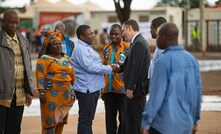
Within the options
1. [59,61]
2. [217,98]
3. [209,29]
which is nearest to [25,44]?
[59,61]

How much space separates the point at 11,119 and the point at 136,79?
1.68m

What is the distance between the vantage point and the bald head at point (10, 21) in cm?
715

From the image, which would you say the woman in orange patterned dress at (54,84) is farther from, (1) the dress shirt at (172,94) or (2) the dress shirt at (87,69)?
(1) the dress shirt at (172,94)

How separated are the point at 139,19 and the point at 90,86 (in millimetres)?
37584

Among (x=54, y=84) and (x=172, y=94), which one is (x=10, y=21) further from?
(x=172, y=94)

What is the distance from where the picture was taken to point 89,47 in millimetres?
8430

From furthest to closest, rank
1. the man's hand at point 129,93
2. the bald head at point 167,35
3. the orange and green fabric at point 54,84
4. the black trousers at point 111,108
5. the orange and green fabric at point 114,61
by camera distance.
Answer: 1. the black trousers at point 111,108
2. the orange and green fabric at point 114,61
3. the orange and green fabric at point 54,84
4. the man's hand at point 129,93
5. the bald head at point 167,35

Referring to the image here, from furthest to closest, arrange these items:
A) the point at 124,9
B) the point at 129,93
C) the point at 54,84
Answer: the point at 124,9 < the point at 54,84 < the point at 129,93

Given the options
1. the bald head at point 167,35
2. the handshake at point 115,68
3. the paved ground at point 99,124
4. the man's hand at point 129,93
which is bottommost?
the paved ground at point 99,124

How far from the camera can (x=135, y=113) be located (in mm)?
7887

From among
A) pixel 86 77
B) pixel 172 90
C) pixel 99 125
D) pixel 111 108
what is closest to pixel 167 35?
pixel 172 90

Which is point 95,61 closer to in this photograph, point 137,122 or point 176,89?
point 137,122

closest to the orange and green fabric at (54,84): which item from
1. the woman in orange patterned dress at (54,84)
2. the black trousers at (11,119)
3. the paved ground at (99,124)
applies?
the woman in orange patterned dress at (54,84)

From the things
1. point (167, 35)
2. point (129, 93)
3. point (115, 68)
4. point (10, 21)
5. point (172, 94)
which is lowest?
point (129, 93)
